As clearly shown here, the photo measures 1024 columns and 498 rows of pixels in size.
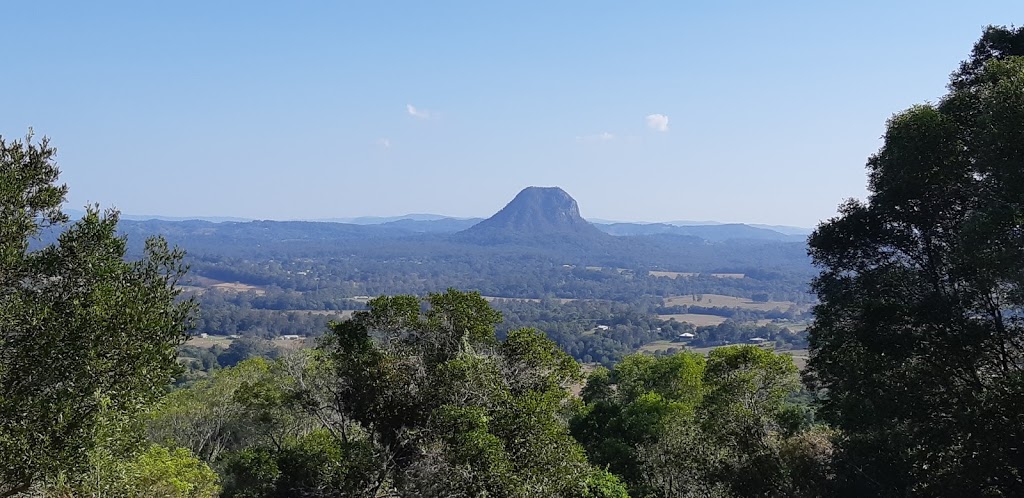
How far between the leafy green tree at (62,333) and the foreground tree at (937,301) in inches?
447

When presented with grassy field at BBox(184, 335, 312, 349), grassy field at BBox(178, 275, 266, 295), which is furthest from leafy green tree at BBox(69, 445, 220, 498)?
grassy field at BBox(178, 275, 266, 295)

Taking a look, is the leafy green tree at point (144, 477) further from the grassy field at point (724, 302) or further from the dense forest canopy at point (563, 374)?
the grassy field at point (724, 302)

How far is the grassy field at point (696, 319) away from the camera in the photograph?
5310 inches

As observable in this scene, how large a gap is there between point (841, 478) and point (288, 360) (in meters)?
12.0

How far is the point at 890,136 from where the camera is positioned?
1131 centimetres

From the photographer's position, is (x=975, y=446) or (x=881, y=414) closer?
(x=975, y=446)

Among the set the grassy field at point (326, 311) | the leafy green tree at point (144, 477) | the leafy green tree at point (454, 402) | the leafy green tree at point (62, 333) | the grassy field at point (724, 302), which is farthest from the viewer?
the grassy field at point (724, 302)

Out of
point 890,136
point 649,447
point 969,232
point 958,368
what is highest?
point 890,136

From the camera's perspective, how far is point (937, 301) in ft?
34.8

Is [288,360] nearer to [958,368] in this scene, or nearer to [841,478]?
[841,478]

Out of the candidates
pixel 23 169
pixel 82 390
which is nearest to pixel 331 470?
pixel 82 390

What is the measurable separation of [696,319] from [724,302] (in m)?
29.6

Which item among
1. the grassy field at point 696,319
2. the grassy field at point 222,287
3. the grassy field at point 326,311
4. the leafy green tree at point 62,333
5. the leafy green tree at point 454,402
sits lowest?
the grassy field at point 326,311

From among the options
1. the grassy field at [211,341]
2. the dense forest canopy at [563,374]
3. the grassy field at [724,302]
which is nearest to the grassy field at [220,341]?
the grassy field at [211,341]
